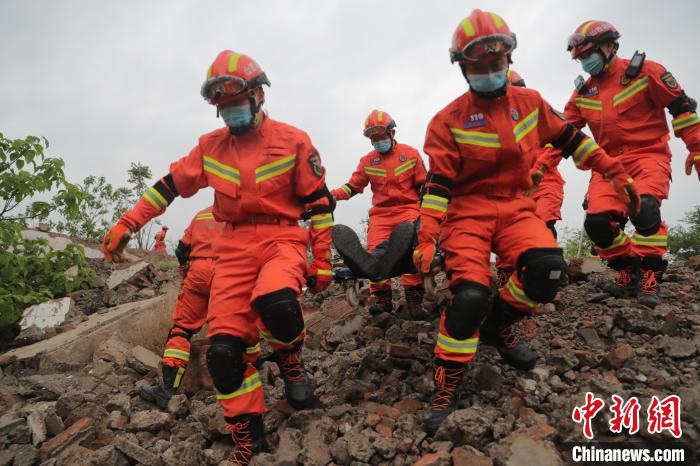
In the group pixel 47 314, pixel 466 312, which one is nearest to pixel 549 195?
pixel 466 312

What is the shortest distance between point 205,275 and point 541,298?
2.79 meters

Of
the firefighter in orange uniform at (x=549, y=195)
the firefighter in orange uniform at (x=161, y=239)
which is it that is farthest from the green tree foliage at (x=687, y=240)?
the firefighter in orange uniform at (x=161, y=239)

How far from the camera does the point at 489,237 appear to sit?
2.93m

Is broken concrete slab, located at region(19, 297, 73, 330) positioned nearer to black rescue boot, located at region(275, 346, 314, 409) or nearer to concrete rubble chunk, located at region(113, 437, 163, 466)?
concrete rubble chunk, located at region(113, 437, 163, 466)

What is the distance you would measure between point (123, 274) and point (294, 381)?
7.27 meters

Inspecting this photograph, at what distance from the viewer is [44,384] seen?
404cm

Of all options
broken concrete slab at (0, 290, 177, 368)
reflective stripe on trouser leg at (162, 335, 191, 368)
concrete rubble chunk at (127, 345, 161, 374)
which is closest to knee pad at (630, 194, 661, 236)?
reflective stripe on trouser leg at (162, 335, 191, 368)

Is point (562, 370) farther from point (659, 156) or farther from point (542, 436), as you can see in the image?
point (659, 156)

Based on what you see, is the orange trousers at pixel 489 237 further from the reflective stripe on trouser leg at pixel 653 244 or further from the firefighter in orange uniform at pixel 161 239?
the firefighter in orange uniform at pixel 161 239

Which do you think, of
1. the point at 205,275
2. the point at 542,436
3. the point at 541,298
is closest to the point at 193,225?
the point at 205,275

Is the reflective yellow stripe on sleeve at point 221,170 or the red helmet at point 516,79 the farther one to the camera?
the red helmet at point 516,79

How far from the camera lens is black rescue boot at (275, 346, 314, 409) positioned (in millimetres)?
2941

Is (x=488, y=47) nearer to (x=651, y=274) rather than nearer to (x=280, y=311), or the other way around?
(x=280, y=311)

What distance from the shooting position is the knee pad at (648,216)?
12.6ft
